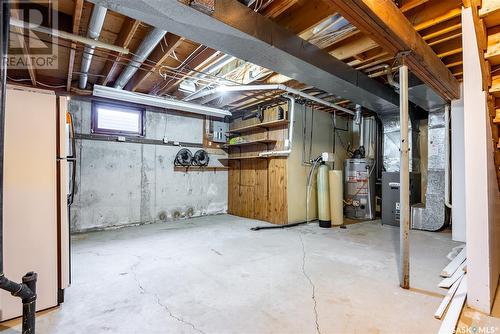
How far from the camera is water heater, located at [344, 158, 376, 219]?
5145 millimetres

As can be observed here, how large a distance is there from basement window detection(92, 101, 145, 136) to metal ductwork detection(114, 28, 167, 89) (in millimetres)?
978

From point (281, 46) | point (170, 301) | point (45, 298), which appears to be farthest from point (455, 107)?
point (45, 298)

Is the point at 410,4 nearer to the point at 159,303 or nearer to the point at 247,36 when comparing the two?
the point at 247,36

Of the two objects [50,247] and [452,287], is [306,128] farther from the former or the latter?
[50,247]

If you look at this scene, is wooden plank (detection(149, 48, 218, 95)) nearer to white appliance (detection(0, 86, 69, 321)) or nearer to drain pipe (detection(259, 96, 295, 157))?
white appliance (detection(0, 86, 69, 321))

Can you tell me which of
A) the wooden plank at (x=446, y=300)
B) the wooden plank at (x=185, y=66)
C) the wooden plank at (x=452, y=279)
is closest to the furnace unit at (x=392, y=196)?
the wooden plank at (x=452, y=279)

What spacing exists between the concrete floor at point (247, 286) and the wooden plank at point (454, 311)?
7 centimetres

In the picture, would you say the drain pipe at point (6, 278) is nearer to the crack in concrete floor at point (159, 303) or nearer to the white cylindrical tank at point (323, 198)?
the crack in concrete floor at point (159, 303)

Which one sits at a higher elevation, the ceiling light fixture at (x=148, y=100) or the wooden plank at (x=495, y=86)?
the ceiling light fixture at (x=148, y=100)

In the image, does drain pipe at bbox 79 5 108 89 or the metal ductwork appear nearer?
drain pipe at bbox 79 5 108 89

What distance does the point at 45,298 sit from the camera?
1.79 m

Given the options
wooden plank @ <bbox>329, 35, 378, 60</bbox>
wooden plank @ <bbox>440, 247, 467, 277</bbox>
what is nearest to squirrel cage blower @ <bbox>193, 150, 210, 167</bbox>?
wooden plank @ <bbox>329, 35, 378, 60</bbox>

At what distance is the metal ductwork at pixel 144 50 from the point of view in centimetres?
245

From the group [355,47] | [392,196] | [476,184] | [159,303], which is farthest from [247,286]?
[392,196]
